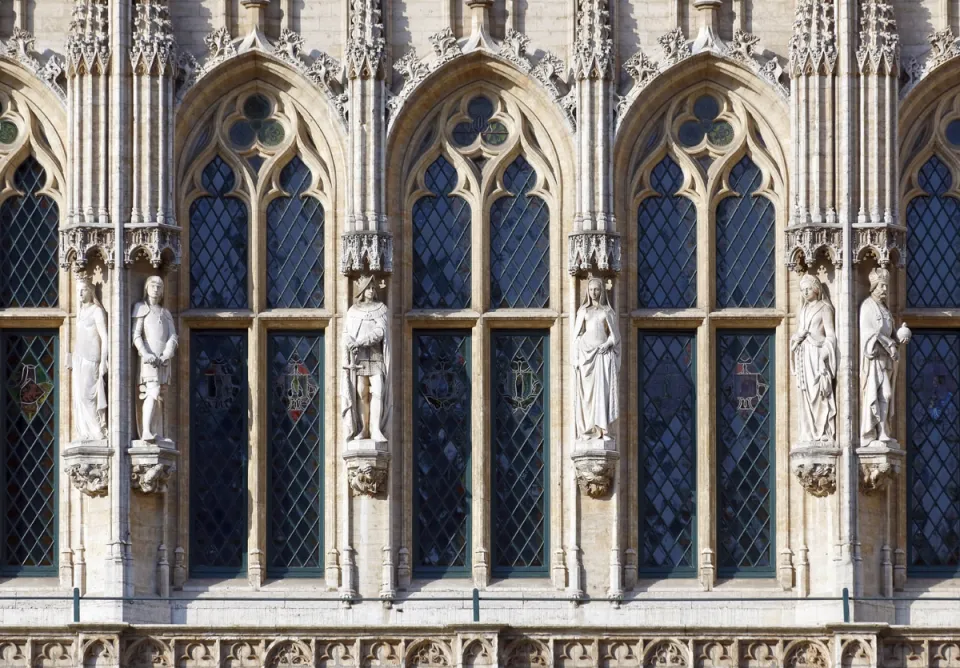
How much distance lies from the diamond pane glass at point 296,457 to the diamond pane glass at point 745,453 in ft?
17.2

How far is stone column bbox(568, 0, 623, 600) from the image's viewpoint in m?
44.0

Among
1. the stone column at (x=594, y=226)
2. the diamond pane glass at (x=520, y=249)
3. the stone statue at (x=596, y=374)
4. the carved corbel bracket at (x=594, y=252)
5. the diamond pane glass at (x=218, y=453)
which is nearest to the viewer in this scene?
the stone statue at (x=596, y=374)

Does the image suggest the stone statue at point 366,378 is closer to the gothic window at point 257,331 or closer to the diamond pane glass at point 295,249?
the gothic window at point 257,331

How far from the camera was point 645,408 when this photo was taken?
44812mm

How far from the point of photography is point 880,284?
43969 mm

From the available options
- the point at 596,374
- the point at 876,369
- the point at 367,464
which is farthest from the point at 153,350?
the point at 876,369

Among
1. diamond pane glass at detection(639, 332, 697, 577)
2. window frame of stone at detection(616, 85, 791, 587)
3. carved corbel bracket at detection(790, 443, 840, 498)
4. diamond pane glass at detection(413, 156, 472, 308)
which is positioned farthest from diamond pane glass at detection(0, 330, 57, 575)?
carved corbel bracket at detection(790, 443, 840, 498)

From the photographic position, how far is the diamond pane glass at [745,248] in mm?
45031

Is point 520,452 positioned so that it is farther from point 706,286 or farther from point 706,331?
point 706,286

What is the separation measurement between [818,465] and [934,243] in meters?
3.65

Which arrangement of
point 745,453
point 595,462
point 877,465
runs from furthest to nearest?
point 745,453, point 595,462, point 877,465

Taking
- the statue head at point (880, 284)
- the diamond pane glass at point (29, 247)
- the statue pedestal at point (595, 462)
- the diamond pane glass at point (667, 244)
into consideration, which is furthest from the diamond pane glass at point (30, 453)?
the statue head at point (880, 284)

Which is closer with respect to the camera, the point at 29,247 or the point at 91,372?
the point at 91,372

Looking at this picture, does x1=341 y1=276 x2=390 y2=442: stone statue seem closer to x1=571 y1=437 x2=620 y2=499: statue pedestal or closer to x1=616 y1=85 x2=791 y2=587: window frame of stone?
x1=571 y1=437 x2=620 y2=499: statue pedestal
